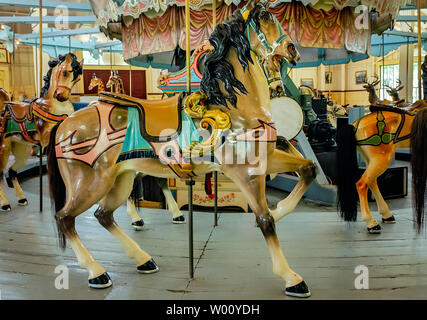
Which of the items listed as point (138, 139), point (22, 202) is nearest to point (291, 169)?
point (138, 139)

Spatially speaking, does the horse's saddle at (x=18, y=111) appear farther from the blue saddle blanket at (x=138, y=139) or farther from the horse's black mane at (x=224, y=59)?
the horse's black mane at (x=224, y=59)

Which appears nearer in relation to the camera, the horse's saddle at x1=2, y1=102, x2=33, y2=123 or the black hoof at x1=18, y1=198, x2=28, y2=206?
the horse's saddle at x1=2, y1=102, x2=33, y2=123

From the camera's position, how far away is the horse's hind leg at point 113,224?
2447 mm

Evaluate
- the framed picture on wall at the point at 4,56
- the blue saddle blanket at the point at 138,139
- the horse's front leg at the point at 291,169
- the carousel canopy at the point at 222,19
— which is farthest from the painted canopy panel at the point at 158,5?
the framed picture on wall at the point at 4,56

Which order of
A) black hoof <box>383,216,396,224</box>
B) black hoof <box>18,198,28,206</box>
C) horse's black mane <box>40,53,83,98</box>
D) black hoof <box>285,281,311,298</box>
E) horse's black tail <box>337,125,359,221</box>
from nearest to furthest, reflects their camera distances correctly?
black hoof <box>285,281,311,298</box> < horse's black tail <box>337,125,359,221</box> < black hoof <box>383,216,396,224</box> < horse's black mane <box>40,53,83,98</box> < black hoof <box>18,198,28,206</box>

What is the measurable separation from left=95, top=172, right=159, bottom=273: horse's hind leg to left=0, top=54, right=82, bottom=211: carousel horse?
71.9 inches

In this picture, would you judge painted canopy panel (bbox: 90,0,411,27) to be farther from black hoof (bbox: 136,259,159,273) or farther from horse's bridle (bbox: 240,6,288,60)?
black hoof (bbox: 136,259,159,273)

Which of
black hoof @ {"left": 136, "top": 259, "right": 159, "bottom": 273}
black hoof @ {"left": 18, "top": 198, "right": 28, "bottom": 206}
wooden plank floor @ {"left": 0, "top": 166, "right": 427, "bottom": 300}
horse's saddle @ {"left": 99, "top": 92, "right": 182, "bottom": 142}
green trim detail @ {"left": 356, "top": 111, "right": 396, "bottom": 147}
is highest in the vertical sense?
horse's saddle @ {"left": 99, "top": 92, "right": 182, "bottom": 142}

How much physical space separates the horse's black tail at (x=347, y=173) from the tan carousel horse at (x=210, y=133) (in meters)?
1.30

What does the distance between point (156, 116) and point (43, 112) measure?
2329 millimetres

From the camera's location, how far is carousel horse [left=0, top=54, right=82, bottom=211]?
13.1 feet

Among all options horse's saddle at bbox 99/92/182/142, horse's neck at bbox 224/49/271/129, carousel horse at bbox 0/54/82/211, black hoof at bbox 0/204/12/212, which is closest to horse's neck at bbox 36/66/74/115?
carousel horse at bbox 0/54/82/211

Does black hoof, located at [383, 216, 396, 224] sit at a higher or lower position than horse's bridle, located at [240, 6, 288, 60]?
lower

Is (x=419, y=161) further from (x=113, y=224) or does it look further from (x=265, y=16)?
(x=113, y=224)
